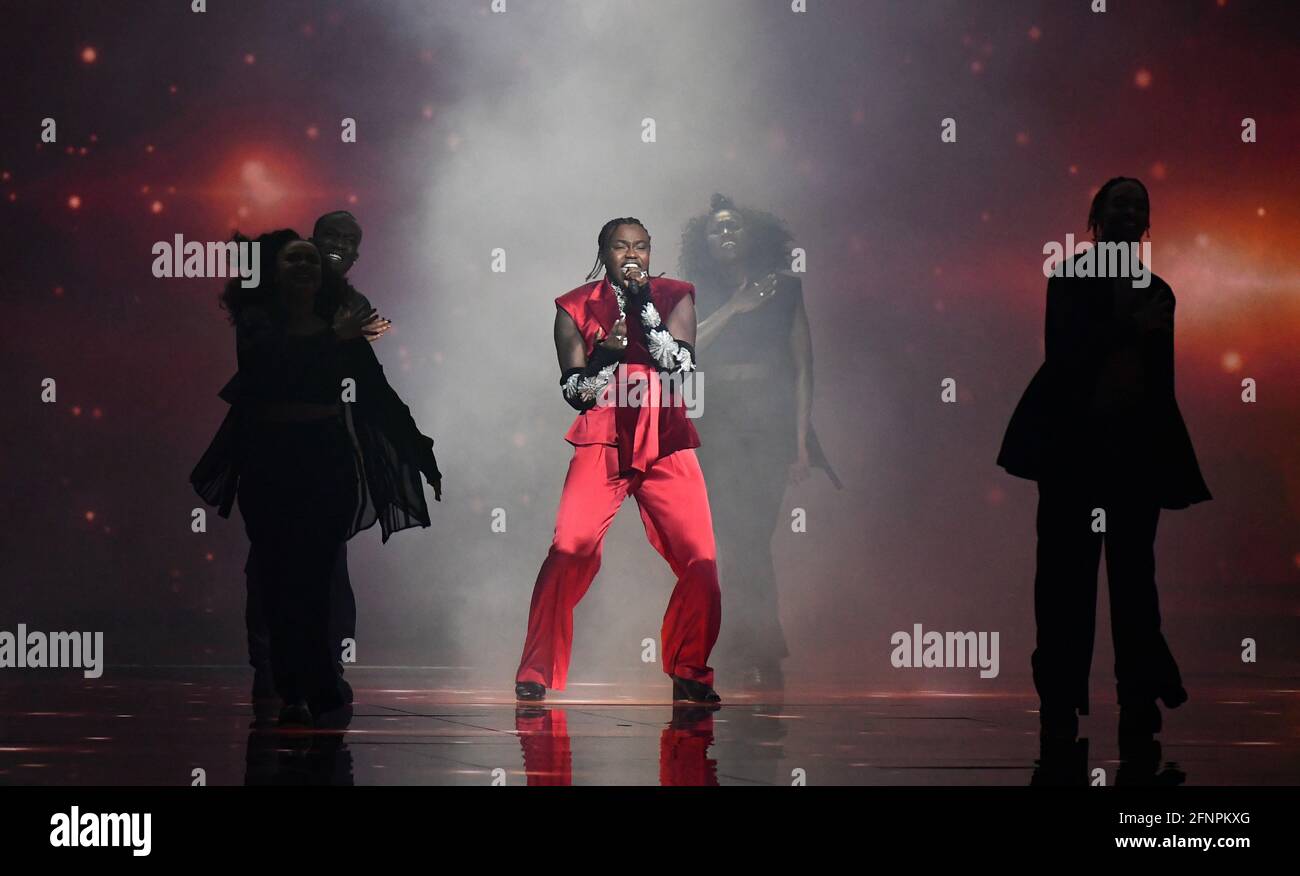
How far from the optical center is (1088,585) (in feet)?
16.2

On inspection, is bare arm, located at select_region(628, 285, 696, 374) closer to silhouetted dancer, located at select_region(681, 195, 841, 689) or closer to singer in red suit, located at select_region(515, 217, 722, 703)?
singer in red suit, located at select_region(515, 217, 722, 703)

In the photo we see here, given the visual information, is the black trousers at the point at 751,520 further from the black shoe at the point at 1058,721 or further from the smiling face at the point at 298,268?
the smiling face at the point at 298,268

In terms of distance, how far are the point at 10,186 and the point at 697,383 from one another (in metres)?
3.28

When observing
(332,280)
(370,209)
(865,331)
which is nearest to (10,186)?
(370,209)

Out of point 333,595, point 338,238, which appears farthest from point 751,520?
point 338,238

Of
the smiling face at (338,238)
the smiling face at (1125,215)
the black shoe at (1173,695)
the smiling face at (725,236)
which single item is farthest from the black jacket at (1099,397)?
the smiling face at (725,236)

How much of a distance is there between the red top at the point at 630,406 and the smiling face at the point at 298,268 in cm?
120

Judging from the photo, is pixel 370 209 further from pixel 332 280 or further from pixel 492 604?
pixel 332 280

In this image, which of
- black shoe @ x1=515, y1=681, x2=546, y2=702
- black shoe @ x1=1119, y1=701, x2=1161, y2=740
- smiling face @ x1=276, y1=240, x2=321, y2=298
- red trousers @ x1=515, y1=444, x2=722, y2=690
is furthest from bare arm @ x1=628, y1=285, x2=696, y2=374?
black shoe @ x1=1119, y1=701, x2=1161, y2=740

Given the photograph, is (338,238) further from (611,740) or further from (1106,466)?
(1106,466)

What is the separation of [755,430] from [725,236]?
85 cm

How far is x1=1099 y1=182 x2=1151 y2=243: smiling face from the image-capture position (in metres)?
5.02

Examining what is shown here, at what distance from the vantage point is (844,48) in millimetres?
8156

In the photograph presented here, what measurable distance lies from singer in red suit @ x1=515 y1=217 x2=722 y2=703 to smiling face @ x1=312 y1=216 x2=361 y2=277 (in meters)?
0.79
